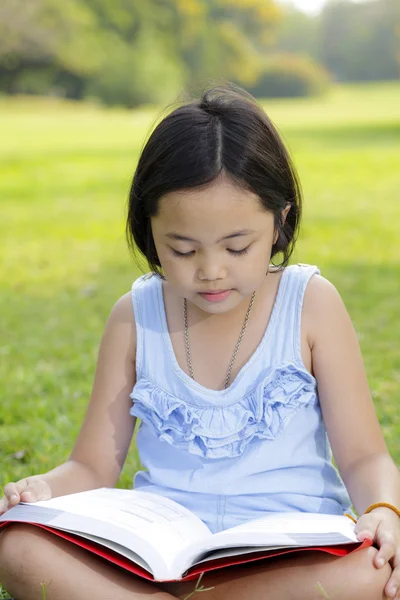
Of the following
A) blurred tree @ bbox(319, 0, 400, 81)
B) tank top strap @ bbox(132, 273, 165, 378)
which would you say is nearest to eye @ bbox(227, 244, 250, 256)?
tank top strap @ bbox(132, 273, 165, 378)

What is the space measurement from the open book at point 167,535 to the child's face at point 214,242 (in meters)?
0.46

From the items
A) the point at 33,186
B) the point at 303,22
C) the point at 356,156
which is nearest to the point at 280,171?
the point at 33,186

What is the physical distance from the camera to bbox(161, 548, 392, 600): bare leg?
1.83 meters

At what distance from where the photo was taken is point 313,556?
1.88 metres

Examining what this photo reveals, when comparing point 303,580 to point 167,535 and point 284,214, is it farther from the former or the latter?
point 284,214

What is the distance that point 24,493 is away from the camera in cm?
205

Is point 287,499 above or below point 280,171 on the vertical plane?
below

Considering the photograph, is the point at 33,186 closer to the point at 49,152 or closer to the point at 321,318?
the point at 49,152

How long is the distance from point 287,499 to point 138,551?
0.51 m

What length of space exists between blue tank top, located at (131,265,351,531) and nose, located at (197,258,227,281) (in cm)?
29

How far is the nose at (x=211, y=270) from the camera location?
2.05m

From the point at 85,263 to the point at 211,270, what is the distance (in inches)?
184

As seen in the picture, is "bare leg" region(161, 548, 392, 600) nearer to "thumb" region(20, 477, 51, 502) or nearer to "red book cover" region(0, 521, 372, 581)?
"red book cover" region(0, 521, 372, 581)

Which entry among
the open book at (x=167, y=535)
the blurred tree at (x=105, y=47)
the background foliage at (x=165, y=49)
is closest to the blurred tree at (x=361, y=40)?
the background foliage at (x=165, y=49)
